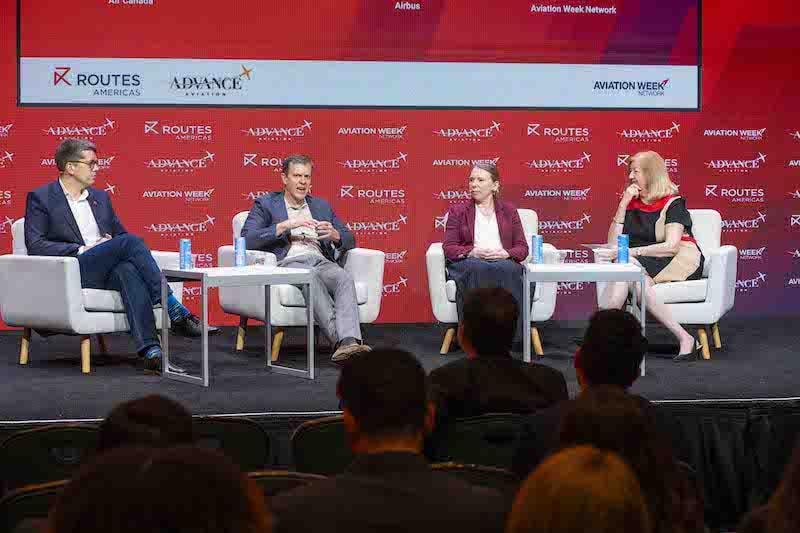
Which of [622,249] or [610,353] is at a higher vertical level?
[622,249]

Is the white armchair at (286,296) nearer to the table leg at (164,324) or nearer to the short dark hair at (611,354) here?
the table leg at (164,324)

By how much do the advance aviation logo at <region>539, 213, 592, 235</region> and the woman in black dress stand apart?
59.9 inches

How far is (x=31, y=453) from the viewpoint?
Result: 274cm

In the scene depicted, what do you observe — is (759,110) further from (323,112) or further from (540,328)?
(323,112)

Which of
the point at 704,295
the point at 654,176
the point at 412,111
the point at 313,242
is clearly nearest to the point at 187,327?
the point at 313,242

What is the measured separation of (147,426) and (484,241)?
511cm

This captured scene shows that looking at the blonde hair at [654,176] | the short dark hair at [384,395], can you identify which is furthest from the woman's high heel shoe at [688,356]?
the short dark hair at [384,395]

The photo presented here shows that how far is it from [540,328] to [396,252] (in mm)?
1143

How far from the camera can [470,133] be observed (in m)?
8.09

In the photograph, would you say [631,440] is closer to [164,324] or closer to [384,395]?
[384,395]

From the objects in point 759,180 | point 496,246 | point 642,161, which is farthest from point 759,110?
point 496,246

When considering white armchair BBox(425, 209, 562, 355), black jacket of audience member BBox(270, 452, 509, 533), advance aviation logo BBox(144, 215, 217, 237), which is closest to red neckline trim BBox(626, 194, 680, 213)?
white armchair BBox(425, 209, 562, 355)

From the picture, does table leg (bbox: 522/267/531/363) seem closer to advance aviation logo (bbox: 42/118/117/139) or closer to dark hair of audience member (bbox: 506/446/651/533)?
advance aviation logo (bbox: 42/118/117/139)

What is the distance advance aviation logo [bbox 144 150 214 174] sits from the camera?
7820 millimetres
